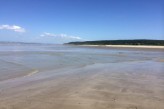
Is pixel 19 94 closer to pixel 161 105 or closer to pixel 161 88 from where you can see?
pixel 161 105

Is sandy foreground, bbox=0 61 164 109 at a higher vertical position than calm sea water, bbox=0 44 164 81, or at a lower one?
higher

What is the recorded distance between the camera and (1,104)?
590 centimetres

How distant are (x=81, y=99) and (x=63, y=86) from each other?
1.89 m

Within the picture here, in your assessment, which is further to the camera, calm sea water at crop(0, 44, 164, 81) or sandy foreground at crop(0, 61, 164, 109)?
calm sea water at crop(0, 44, 164, 81)

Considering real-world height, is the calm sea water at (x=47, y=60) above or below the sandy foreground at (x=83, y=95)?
below

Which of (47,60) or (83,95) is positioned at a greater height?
(83,95)

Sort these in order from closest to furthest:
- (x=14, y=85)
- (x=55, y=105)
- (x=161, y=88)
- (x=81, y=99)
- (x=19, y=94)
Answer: (x=55, y=105) → (x=81, y=99) → (x=19, y=94) → (x=161, y=88) → (x=14, y=85)

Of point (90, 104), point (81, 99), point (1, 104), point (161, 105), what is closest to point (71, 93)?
point (81, 99)

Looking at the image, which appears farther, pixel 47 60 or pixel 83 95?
pixel 47 60

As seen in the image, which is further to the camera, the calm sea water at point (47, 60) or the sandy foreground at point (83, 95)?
the calm sea water at point (47, 60)

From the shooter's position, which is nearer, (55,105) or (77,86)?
(55,105)

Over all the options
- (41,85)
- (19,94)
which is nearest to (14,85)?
(41,85)

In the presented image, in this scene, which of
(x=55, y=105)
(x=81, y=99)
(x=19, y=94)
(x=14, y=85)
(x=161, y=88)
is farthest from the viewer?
(x=14, y=85)

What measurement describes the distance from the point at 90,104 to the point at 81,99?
508 millimetres
